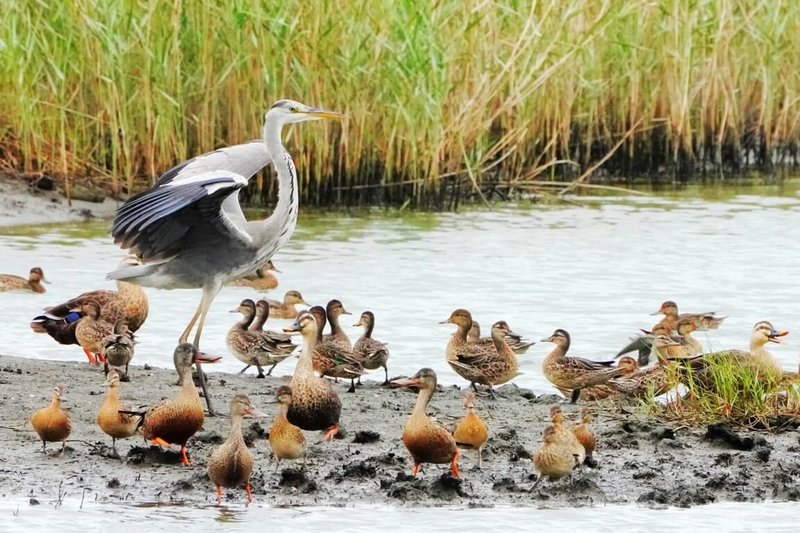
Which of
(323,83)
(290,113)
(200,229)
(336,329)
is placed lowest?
(336,329)

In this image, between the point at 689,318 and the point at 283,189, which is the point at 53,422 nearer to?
the point at 283,189

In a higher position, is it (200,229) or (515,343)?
(200,229)

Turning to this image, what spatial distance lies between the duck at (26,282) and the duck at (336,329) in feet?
7.52

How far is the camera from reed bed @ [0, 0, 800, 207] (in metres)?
12.7

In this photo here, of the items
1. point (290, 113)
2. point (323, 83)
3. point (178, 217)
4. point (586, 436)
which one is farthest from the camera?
point (323, 83)

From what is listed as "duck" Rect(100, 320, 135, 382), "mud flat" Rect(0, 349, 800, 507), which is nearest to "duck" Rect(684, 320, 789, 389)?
"mud flat" Rect(0, 349, 800, 507)

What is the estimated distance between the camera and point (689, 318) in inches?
364

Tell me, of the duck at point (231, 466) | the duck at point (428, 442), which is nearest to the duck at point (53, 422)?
the duck at point (231, 466)

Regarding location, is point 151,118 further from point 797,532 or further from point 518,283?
point 797,532

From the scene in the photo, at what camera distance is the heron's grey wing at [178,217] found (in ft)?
25.1

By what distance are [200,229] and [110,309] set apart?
4.29 feet

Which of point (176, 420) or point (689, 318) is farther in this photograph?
point (689, 318)

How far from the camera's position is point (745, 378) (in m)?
7.21

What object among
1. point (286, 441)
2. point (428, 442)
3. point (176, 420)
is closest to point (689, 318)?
point (428, 442)
